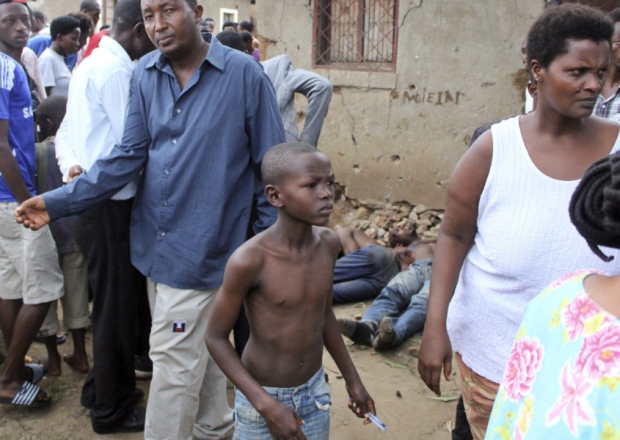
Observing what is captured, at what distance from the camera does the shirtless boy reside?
2.16 m

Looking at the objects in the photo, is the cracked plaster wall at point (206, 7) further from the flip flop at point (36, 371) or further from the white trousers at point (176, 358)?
the white trousers at point (176, 358)

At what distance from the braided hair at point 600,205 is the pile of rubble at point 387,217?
5160 mm

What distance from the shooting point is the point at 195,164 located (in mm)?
2656

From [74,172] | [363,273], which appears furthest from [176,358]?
[363,273]

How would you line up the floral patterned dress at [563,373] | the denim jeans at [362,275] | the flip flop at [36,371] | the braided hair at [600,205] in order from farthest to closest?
the denim jeans at [362,275] → the flip flop at [36,371] → the braided hair at [600,205] → the floral patterned dress at [563,373]

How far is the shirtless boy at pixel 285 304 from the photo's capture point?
7.10ft

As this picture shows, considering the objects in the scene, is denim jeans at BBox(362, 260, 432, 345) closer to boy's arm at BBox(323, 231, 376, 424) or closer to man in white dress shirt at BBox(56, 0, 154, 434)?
man in white dress shirt at BBox(56, 0, 154, 434)

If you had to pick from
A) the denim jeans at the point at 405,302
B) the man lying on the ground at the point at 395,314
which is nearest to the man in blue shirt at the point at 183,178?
the man lying on the ground at the point at 395,314

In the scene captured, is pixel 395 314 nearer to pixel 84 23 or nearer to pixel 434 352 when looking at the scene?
pixel 434 352

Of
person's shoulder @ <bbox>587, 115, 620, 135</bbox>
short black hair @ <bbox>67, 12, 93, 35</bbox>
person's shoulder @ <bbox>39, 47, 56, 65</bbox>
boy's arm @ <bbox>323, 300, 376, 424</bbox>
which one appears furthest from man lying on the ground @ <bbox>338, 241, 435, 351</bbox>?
short black hair @ <bbox>67, 12, 93, 35</bbox>

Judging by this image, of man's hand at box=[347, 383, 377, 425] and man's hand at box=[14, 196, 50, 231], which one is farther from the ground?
man's hand at box=[14, 196, 50, 231]

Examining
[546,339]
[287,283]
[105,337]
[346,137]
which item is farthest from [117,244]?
[346,137]

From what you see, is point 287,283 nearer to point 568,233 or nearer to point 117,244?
point 568,233

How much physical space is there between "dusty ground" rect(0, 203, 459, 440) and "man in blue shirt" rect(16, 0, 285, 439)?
83 centimetres
